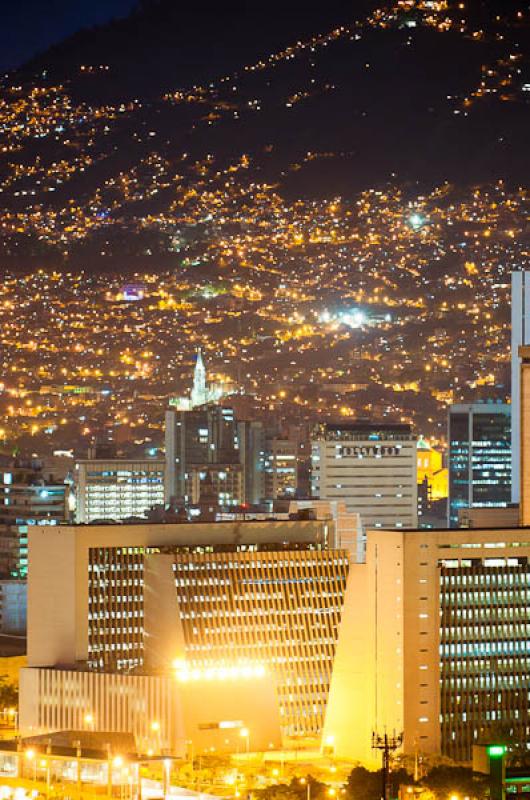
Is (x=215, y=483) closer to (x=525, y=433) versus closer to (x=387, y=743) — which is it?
(x=525, y=433)

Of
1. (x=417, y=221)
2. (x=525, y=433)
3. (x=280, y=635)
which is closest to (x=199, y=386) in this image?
(x=417, y=221)

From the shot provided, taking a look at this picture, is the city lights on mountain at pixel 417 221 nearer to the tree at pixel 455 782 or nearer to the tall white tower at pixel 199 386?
the tall white tower at pixel 199 386

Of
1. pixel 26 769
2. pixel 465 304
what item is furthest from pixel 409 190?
pixel 26 769

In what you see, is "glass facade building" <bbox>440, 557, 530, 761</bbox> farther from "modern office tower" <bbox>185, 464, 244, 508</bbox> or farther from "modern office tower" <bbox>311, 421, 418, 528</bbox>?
"modern office tower" <bbox>185, 464, 244, 508</bbox>

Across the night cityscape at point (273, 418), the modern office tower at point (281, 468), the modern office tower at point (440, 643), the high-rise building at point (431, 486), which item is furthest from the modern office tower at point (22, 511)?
the modern office tower at point (440, 643)

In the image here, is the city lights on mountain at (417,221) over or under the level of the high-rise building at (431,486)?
over

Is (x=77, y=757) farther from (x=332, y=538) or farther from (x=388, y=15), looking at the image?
(x=388, y=15)
